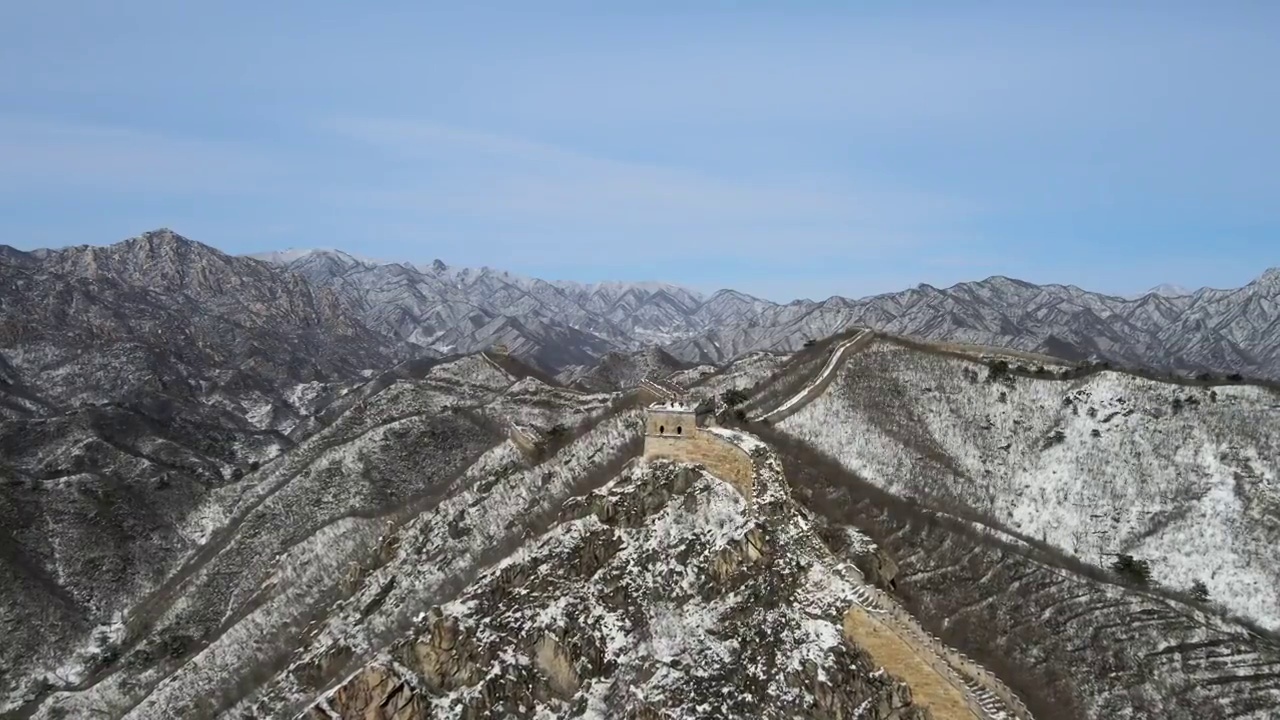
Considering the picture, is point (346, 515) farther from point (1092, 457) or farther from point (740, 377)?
point (1092, 457)

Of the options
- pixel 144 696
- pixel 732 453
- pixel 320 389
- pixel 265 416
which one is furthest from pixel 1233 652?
pixel 320 389

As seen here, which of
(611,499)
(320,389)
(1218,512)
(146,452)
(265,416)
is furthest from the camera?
(320,389)

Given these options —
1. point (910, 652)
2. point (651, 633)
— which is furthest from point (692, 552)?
point (910, 652)

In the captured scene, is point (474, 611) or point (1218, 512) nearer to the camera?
point (474, 611)

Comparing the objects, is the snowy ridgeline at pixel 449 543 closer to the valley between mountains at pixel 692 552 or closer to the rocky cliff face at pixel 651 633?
the valley between mountains at pixel 692 552

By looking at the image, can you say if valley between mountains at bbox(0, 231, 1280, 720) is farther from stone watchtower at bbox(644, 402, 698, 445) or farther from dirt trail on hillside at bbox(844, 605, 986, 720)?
stone watchtower at bbox(644, 402, 698, 445)

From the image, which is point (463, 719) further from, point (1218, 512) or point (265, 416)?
point (265, 416)
